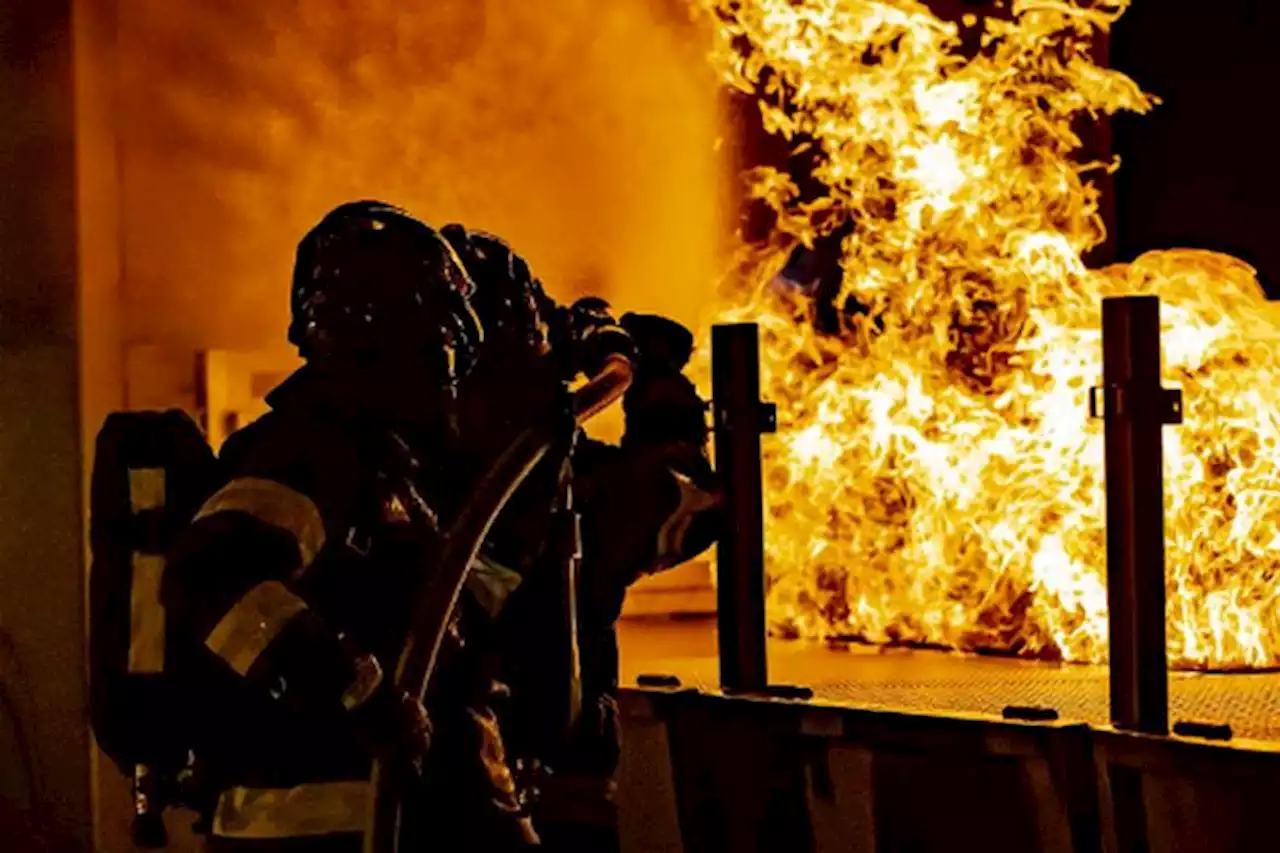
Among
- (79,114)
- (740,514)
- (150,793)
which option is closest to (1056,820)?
(740,514)

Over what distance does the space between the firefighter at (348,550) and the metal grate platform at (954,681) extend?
153cm

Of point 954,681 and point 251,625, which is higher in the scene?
point 251,625

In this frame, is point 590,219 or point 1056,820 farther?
point 590,219

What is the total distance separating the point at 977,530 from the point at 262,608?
11.5 ft

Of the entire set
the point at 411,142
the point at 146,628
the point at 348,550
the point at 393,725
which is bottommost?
the point at 393,725

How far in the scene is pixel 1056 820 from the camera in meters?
3.99

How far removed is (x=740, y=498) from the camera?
15.1 ft

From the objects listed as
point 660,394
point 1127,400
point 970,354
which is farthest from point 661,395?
point 970,354

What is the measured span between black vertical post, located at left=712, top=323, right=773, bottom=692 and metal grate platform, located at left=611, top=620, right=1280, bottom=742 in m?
0.19

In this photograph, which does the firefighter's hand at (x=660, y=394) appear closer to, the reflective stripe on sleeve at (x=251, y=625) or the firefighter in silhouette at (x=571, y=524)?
the firefighter in silhouette at (x=571, y=524)

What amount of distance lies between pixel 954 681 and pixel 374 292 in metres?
2.48

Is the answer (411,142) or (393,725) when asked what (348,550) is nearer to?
(393,725)

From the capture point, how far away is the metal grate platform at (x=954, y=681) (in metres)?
4.36

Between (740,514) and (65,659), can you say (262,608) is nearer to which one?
(740,514)
